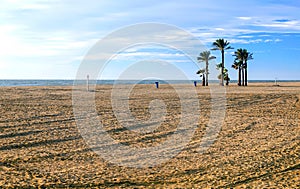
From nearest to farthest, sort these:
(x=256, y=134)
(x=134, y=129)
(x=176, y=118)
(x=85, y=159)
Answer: (x=85, y=159) < (x=256, y=134) < (x=134, y=129) < (x=176, y=118)

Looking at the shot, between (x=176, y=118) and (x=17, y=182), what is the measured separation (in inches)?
377

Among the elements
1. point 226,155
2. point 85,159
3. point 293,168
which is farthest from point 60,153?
point 293,168

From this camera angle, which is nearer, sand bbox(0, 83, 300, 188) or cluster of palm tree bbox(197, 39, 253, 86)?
sand bbox(0, 83, 300, 188)

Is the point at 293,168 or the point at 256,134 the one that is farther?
the point at 256,134

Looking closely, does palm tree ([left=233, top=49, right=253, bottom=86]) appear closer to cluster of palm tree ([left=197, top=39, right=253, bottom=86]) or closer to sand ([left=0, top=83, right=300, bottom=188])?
cluster of palm tree ([left=197, top=39, right=253, bottom=86])

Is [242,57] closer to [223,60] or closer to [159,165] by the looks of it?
[223,60]

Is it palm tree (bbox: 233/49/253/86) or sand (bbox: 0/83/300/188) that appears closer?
sand (bbox: 0/83/300/188)

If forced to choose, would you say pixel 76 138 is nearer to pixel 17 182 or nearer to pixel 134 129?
pixel 134 129

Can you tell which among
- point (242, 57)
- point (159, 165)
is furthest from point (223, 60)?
point (159, 165)

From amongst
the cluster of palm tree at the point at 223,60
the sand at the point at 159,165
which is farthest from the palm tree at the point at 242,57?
the sand at the point at 159,165

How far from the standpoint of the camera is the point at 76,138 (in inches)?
434

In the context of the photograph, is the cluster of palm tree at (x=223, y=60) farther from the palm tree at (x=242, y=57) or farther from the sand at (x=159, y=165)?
the sand at (x=159, y=165)

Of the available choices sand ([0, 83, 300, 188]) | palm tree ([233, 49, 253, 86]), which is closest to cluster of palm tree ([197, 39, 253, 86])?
palm tree ([233, 49, 253, 86])

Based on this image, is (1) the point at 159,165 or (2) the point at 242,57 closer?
(1) the point at 159,165
